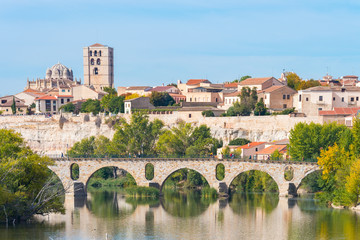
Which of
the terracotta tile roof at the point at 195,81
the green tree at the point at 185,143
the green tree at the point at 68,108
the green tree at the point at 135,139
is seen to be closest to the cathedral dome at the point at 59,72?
the terracotta tile roof at the point at 195,81

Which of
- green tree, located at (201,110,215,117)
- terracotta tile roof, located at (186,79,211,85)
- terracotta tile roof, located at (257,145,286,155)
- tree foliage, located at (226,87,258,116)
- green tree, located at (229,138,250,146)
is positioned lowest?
terracotta tile roof, located at (257,145,286,155)

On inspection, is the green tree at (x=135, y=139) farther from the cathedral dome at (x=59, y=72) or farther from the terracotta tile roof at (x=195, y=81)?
the cathedral dome at (x=59, y=72)

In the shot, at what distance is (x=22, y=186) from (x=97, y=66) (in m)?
89.4

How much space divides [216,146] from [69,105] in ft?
103

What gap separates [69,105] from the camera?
104 metres

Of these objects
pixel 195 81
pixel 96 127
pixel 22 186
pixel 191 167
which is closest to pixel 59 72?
pixel 195 81

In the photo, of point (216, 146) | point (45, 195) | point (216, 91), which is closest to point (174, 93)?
point (216, 91)

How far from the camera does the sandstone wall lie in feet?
262

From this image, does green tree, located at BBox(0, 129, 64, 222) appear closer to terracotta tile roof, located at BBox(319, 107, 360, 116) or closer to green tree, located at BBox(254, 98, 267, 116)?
terracotta tile roof, located at BBox(319, 107, 360, 116)

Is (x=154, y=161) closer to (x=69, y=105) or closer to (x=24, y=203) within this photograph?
(x=24, y=203)

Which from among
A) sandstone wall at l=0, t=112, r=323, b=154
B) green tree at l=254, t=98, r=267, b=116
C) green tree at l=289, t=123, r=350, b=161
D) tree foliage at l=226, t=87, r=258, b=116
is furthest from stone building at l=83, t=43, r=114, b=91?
green tree at l=289, t=123, r=350, b=161

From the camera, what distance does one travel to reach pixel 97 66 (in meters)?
135

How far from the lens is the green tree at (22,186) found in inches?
1802

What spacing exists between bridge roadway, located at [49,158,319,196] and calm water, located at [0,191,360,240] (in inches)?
65.4
